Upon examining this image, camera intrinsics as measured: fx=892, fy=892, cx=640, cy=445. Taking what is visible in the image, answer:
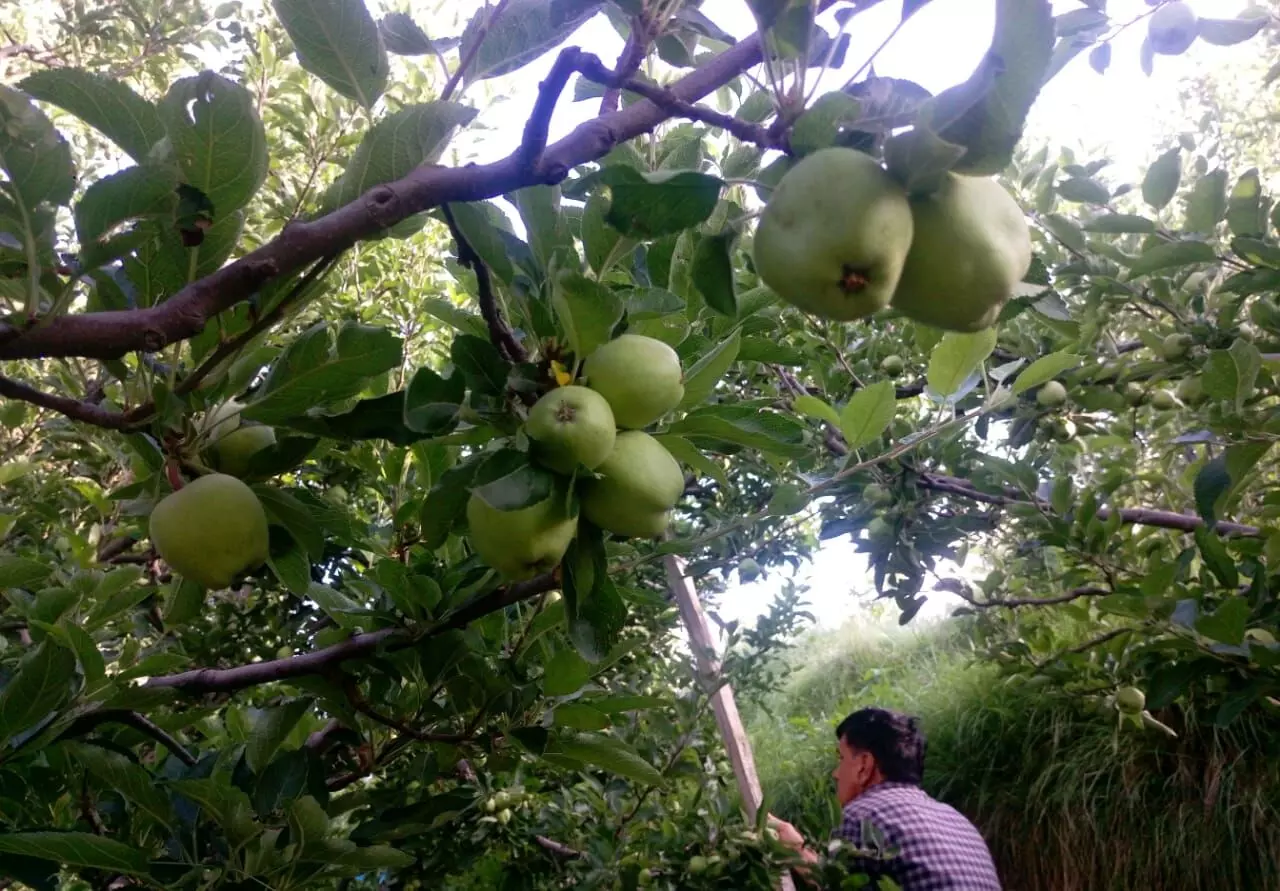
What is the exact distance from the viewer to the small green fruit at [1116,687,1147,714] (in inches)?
112

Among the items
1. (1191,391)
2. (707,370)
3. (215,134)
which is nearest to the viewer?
(215,134)

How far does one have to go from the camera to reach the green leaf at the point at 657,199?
848 mm

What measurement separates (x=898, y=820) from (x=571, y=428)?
3.11 meters

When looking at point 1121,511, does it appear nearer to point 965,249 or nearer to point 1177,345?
point 1177,345

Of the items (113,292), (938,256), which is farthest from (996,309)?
(113,292)

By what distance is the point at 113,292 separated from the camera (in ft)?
3.69

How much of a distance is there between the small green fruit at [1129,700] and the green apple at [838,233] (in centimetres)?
257

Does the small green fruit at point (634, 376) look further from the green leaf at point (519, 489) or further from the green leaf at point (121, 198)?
the green leaf at point (121, 198)

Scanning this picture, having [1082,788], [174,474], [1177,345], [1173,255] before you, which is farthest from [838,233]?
[1082,788]

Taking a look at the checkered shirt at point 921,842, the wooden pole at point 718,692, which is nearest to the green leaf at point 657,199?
the wooden pole at point 718,692

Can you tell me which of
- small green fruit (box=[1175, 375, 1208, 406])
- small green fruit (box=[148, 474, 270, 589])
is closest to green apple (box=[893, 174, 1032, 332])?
small green fruit (box=[148, 474, 270, 589])

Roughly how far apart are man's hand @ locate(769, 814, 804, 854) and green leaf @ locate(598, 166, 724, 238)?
6.26 ft

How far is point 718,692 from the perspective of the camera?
9.49ft

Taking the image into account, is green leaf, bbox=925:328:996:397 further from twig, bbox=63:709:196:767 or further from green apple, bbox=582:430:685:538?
twig, bbox=63:709:196:767
